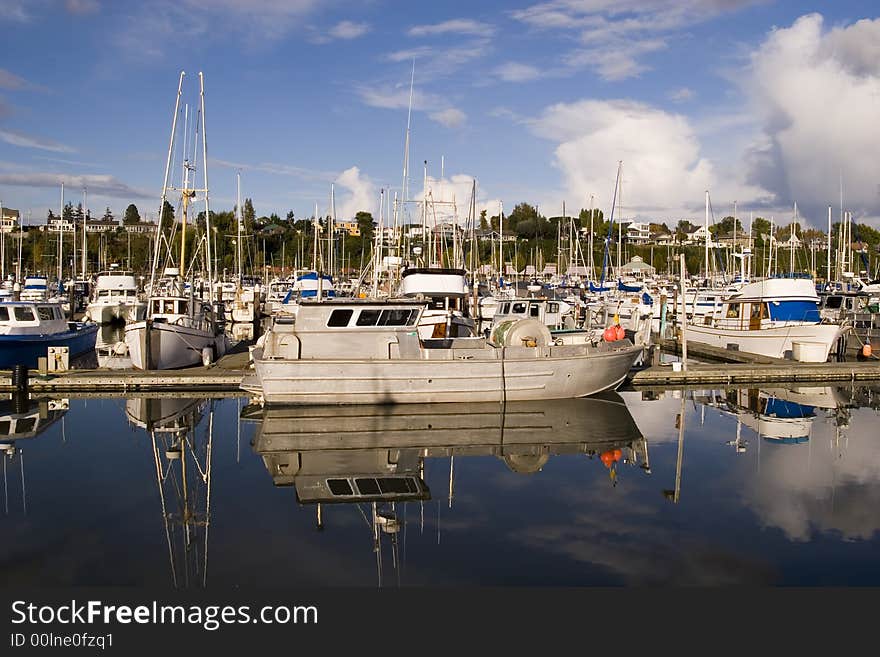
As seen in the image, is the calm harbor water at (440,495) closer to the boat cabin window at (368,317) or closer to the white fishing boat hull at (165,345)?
the boat cabin window at (368,317)

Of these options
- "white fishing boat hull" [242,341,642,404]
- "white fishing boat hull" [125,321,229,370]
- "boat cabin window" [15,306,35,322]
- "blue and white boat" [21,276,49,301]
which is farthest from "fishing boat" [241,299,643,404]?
"blue and white boat" [21,276,49,301]

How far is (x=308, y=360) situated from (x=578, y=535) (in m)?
10.1

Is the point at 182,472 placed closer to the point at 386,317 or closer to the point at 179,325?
the point at 386,317

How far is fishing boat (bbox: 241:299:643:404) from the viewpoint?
19.6 metres

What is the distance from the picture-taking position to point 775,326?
30.8 m

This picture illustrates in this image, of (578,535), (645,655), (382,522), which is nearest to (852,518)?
(578,535)

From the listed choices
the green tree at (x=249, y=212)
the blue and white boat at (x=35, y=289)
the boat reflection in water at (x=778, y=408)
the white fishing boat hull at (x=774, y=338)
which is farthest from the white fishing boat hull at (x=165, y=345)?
the green tree at (x=249, y=212)

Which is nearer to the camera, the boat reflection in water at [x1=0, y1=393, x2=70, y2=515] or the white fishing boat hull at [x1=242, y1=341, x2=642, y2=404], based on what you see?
the boat reflection in water at [x1=0, y1=393, x2=70, y2=515]

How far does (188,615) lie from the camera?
8.55m

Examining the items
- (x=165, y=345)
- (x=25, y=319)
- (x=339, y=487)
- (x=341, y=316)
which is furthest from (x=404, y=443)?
(x=25, y=319)

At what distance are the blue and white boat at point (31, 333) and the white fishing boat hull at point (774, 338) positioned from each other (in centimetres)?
2615

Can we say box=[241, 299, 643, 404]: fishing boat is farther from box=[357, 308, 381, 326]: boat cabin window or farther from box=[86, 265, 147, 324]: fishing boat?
box=[86, 265, 147, 324]: fishing boat

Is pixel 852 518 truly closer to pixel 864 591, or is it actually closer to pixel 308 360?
pixel 864 591

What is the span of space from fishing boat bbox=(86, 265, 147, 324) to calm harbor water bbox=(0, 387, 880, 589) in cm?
2807
